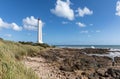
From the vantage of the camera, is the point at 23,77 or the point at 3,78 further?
the point at 23,77

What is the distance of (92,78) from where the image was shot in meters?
8.95

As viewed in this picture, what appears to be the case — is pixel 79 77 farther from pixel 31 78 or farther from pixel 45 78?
pixel 31 78

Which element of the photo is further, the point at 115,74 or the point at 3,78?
the point at 115,74

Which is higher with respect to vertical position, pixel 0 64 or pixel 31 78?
pixel 0 64

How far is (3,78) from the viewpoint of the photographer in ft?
15.1

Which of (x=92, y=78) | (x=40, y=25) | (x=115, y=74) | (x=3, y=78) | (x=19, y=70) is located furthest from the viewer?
(x=40, y=25)

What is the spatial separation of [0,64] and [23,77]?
2.33 feet

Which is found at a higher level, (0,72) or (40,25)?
(40,25)

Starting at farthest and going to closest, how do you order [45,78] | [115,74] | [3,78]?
[115,74] < [45,78] < [3,78]

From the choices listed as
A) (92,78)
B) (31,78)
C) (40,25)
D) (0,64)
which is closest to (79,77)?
(92,78)

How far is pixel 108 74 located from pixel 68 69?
2400 mm

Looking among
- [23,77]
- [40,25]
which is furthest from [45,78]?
[40,25]

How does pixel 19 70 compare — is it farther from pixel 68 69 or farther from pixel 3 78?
pixel 68 69

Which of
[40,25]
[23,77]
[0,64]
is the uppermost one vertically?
[40,25]
